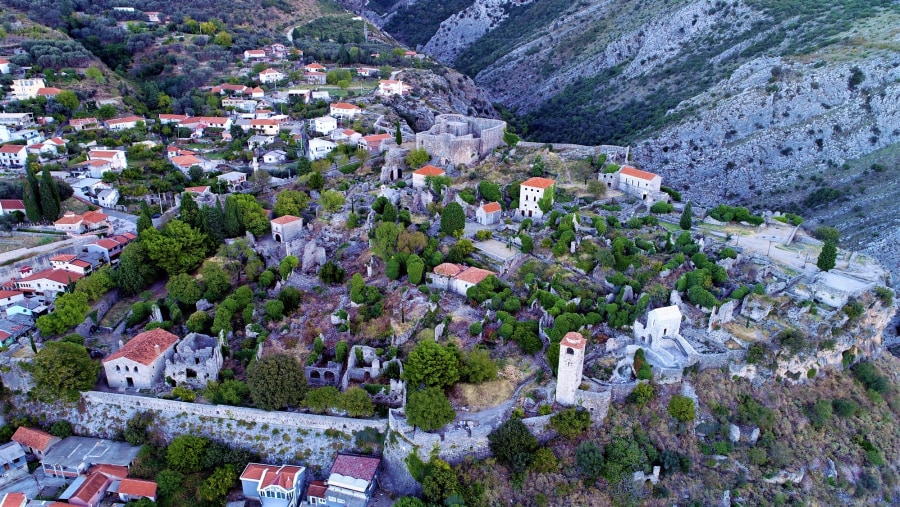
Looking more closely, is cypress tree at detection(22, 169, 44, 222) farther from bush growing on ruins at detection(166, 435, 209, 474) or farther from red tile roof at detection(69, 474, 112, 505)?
bush growing on ruins at detection(166, 435, 209, 474)

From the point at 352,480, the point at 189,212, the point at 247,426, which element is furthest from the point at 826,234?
the point at 189,212

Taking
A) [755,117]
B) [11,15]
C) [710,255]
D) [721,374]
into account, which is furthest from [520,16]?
[721,374]

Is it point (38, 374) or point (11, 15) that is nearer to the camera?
point (38, 374)

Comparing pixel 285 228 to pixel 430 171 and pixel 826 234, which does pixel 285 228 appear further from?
pixel 826 234

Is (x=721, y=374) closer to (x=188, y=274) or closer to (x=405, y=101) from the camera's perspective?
(x=188, y=274)

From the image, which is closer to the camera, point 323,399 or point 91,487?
point 91,487

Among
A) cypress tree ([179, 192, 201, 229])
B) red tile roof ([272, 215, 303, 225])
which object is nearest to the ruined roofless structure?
red tile roof ([272, 215, 303, 225])

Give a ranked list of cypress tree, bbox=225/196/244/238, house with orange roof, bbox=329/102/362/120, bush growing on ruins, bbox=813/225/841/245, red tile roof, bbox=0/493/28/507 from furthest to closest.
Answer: house with orange roof, bbox=329/102/362/120 < cypress tree, bbox=225/196/244/238 < bush growing on ruins, bbox=813/225/841/245 < red tile roof, bbox=0/493/28/507
